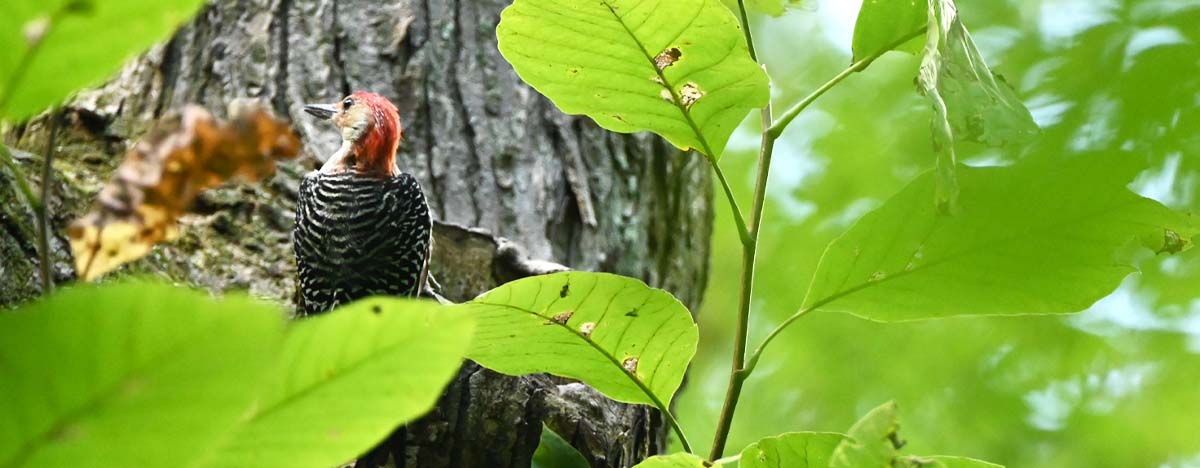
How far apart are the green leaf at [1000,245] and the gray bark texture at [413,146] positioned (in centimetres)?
121

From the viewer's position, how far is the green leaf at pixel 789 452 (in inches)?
50.1

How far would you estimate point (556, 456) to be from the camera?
1.67 m

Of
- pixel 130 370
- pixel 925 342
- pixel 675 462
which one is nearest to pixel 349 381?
pixel 130 370

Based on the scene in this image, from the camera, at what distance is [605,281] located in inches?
58.1

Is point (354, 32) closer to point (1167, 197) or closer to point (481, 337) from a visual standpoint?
point (481, 337)

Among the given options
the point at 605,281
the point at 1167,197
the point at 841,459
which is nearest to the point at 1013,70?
the point at 1167,197

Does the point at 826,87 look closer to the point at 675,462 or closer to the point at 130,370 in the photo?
the point at 675,462

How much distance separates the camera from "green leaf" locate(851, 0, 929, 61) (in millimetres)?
1459

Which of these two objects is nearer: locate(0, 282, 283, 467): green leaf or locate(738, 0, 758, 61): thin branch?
locate(0, 282, 283, 467): green leaf

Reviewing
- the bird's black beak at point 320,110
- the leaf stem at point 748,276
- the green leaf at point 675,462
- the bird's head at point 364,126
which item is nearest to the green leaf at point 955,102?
the leaf stem at point 748,276

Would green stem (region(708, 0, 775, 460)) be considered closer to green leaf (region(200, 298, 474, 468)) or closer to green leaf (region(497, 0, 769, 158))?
green leaf (region(497, 0, 769, 158))

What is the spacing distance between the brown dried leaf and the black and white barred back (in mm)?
2051

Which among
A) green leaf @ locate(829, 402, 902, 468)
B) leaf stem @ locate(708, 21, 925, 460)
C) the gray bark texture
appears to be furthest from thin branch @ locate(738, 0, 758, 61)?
the gray bark texture

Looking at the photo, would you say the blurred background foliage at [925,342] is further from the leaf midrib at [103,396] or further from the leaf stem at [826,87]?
the leaf midrib at [103,396]
